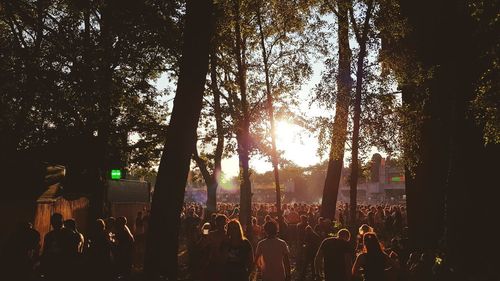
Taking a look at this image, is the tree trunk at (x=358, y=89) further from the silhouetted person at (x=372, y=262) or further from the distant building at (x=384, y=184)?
the distant building at (x=384, y=184)

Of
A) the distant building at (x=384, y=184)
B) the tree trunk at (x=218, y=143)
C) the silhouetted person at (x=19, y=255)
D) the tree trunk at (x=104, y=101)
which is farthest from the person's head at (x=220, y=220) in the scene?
the distant building at (x=384, y=184)

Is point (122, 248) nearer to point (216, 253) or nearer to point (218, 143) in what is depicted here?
point (216, 253)

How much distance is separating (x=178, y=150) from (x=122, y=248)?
6.98 feet

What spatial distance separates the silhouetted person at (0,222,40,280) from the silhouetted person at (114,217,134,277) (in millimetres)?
1671

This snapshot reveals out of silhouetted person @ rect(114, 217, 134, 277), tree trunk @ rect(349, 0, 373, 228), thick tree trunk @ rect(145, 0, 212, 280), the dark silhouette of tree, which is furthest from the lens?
tree trunk @ rect(349, 0, 373, 228)

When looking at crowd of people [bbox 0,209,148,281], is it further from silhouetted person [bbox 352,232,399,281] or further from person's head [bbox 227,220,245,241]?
silhouetted person [bbox 352,232,399,281]

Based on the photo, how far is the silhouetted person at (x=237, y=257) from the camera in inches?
287

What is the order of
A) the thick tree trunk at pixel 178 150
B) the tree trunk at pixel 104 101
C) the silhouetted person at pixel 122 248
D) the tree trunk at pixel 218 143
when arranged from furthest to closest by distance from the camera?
the tree trunk at pixel 218 143, the tree trunk at pixel 104 101, the silhouetted person at pixel 122 248, the thick tree trunk at pixel 178 150

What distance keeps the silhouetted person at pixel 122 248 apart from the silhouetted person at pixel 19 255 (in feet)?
5.48

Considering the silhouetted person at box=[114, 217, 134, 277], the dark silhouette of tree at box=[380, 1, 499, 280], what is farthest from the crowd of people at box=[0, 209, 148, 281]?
the dark silhouette of tree at box=[380, 1, 499, 280]

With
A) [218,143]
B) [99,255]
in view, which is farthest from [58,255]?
[218,143]

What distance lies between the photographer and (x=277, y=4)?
17266 millimetres

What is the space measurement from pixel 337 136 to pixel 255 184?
15521cm

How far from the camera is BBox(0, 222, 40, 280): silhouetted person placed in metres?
7.51
